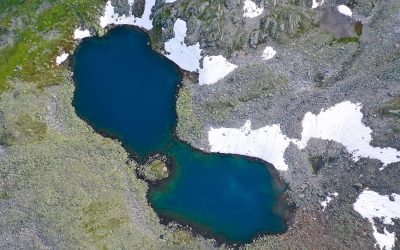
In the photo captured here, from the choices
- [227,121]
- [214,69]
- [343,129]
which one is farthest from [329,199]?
[214,69]

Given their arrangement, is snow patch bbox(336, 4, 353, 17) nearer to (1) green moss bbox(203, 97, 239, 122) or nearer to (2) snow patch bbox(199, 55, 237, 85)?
(2) snow patch bbox(199, 55, 237, 85)

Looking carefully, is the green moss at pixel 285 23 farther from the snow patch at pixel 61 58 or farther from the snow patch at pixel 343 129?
the snow patch at pixel 61 58

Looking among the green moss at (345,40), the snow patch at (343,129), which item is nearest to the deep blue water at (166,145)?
the snow patch at (343,129)

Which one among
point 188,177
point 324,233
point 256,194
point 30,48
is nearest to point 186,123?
point 188,177

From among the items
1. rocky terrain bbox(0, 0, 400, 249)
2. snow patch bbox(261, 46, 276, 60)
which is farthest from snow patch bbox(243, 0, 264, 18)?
snow patch bbox(261, 46, 276, 60)

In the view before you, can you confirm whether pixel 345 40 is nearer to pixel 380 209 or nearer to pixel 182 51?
pixel 182 51

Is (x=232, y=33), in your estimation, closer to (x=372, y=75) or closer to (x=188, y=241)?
(x=372, y=75)
